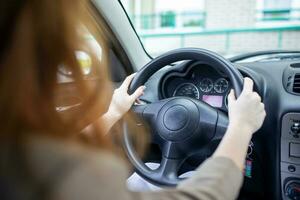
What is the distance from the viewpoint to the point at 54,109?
26.8 inches

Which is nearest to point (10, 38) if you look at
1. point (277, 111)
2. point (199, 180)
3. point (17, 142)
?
point (17, 142)

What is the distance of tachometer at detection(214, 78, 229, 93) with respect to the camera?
1483 millimetres

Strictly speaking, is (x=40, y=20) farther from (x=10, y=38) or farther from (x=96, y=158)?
(x=96, y=158)


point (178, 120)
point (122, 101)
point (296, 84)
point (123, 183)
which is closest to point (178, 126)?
point (178, 120)

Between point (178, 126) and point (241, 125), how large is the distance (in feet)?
1.16

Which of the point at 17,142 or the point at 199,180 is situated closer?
the point at 17,142

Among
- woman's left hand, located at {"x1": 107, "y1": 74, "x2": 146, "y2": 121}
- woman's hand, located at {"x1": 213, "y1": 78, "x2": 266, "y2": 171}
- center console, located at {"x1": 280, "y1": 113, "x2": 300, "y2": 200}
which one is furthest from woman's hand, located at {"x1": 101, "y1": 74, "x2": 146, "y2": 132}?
center console, located at {"x1": 280, "y1": 113, "x2": 300, "y2": 200}

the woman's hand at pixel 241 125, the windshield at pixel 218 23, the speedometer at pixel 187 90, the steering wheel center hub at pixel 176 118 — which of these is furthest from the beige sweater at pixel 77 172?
the windshield at pixel 218 23

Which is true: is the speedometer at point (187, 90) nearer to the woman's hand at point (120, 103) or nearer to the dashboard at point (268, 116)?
the dashboard at point (268, 116)

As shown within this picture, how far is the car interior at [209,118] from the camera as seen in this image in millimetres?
1326

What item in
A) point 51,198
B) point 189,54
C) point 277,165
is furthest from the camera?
point 277,165

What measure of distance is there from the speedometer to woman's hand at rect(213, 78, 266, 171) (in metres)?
0.42

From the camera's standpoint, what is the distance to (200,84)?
1574 mm

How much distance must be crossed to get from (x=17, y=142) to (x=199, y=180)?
1.25 ft
